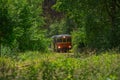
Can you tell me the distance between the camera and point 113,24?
2317 centimetres

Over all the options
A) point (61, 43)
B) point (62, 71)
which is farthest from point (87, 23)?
point (61, 43)

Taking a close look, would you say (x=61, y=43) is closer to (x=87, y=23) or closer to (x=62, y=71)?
(x=87, y=23)

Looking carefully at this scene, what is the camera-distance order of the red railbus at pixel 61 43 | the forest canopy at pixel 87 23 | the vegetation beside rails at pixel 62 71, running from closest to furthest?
the vegetation beside rails at pixel 62 71 → the forest canopy at pixel 87 23 → the red railbus at pixel 61 43

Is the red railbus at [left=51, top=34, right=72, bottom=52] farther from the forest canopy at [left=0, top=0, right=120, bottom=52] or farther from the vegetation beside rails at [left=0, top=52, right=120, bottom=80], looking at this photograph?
the vegetation beside rails at [left=0, top=52, right=120, bottom=80]

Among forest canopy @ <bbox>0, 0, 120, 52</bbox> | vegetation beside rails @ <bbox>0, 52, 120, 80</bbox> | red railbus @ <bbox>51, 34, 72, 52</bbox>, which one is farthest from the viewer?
red railbus @ <bbox>51, 34, 72, 52</bbox>

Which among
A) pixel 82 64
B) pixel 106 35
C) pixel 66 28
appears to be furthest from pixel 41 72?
pixel 66 28

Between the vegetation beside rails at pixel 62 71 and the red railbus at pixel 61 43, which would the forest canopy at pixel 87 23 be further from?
the red railbus at pixel 61 43

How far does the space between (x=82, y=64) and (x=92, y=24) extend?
1671cm

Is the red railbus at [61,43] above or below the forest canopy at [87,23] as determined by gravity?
below

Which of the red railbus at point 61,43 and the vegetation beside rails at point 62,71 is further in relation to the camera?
the red railbus at point 61,43

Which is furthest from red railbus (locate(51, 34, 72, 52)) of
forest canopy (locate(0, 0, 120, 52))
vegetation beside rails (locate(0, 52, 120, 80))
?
vegetation beside rails (locate(0, 52, 120, 80))

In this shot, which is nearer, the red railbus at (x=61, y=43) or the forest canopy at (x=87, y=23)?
the forest canopy at (x=87, y=23)

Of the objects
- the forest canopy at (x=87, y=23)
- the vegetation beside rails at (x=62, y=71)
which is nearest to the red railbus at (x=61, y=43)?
the forest canopy at (x=87, y=23)

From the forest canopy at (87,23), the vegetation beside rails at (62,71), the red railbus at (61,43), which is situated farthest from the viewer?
the red railbus at (61,43)
